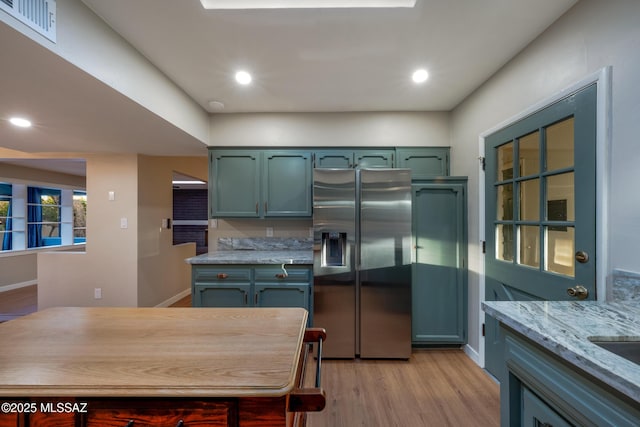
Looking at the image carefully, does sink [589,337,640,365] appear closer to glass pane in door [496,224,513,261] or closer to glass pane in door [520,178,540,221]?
glass pane in door [520,178,540,221]

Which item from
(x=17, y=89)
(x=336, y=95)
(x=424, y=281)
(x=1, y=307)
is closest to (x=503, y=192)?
(x=424, y=281)

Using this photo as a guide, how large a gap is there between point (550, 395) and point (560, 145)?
1.38 m

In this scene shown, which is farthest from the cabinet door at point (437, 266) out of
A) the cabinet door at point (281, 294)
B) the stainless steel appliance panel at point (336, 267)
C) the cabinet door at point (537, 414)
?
the cabinet door at point (537, 414)

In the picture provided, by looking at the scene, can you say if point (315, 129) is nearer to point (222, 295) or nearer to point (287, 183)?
point (287, 183)

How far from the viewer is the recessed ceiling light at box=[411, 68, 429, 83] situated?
214 centimetres

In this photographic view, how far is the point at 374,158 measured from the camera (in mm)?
2969

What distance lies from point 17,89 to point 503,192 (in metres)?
3.41

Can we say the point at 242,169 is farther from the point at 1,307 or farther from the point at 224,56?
the point at 1,307

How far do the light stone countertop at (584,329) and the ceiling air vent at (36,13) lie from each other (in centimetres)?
237

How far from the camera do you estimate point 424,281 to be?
2.59 metres

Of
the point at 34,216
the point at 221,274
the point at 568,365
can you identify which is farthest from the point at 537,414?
the point at 34,216

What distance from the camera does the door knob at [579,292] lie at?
1.35 meters

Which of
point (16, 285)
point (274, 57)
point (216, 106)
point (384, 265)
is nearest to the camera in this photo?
point (274, 57)

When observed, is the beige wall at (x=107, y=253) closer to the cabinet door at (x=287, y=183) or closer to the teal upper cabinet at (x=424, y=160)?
the cabinet door at (x=287, y=183)
